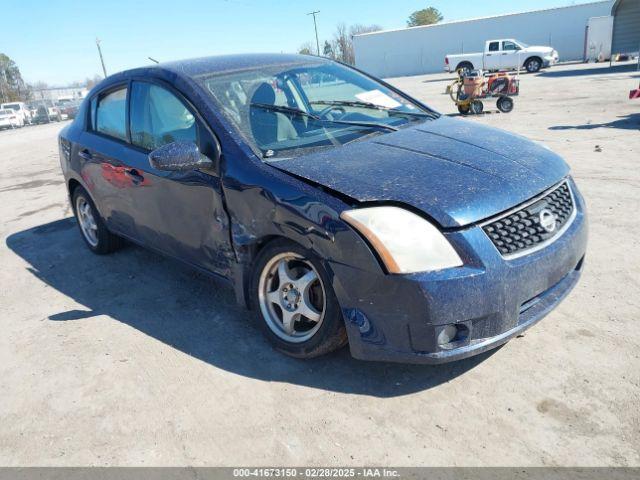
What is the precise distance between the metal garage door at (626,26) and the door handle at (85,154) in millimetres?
28736

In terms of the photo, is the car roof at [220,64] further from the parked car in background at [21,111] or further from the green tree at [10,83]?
the green tree at [10,83]

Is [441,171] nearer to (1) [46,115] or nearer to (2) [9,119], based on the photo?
(2) [9,119]

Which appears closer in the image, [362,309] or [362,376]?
[362,309]

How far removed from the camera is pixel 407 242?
2316mm

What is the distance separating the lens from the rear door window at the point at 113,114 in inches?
160

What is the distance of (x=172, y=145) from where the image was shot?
302 centimetres

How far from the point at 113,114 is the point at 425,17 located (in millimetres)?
84795

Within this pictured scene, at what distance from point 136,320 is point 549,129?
9.11 metres

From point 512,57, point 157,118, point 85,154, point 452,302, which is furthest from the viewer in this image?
point 512,57

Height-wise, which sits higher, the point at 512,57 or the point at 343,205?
the point at 343,205

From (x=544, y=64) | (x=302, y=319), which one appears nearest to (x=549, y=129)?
(x=302, y=319)

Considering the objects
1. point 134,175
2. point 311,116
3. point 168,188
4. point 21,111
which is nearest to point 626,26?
point 311,116

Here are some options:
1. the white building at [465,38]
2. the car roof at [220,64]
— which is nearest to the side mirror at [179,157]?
the car roof at [220,64]

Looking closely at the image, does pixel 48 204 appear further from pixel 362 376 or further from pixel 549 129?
pixel 549 129
